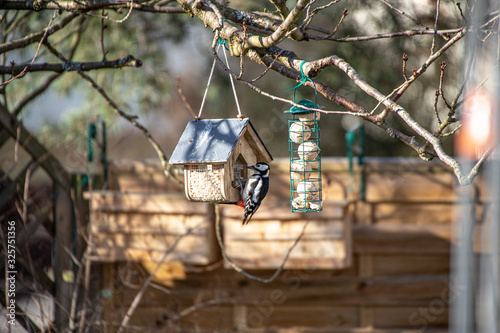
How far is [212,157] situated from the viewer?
183cm

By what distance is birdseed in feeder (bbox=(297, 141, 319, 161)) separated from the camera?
203cm

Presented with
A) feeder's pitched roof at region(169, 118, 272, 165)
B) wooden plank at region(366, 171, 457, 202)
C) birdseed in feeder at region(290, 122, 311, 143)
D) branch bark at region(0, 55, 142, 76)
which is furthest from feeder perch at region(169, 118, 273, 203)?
wooden plank at region(366, 171, 457, 202)

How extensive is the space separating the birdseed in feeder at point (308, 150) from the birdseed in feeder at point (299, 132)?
0.03 m

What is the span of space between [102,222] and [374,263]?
1.84 m

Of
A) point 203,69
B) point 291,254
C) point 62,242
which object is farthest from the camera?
point 203,69

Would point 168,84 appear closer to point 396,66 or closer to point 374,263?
point 396,66

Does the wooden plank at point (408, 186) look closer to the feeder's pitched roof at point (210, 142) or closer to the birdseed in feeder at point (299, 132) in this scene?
the birdseed in feeder at point (299, 132)

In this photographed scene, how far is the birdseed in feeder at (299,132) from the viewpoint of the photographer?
201 centimetres

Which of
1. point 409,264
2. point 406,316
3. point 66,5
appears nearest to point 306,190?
point 66,5

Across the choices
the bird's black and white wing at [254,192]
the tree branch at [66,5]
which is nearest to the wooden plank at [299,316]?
the bird's black and white wing at [254,192]

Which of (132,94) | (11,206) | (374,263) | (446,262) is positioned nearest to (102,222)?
(11,206)

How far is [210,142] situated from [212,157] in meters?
0.06

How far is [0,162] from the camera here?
338 cm

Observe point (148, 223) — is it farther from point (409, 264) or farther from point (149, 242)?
point (409, 264)
